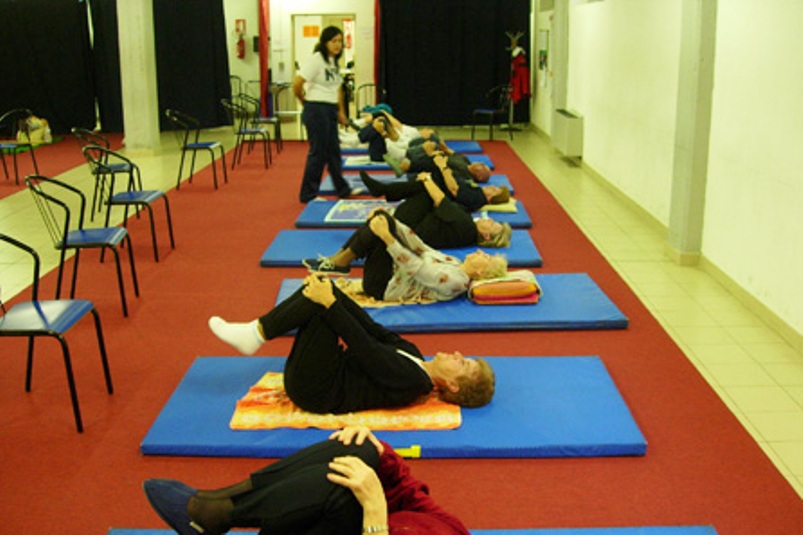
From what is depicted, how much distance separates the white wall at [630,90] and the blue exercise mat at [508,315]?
2.24 meters

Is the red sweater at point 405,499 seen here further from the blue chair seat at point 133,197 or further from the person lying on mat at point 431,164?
the person lying on mat at point 431,164

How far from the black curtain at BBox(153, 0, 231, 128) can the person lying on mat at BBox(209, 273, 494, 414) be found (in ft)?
31.6

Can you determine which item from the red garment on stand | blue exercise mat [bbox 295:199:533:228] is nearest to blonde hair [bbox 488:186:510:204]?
blue exercise mat [bbox 295:199:533:228]

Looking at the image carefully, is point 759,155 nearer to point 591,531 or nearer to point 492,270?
point 492,270

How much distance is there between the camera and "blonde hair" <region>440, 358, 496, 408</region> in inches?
132

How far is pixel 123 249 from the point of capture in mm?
6266

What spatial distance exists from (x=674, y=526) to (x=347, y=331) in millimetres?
1333

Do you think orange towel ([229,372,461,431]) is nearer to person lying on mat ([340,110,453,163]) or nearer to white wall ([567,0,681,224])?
white wall ([567,0,681,224])

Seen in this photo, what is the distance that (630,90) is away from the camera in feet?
25.6

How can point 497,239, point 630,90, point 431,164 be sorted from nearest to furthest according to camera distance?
point 497,239 < point 431,164 < point 630,90

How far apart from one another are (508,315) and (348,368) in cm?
144

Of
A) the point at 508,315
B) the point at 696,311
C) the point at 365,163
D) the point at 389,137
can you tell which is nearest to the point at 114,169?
the point at 389,137

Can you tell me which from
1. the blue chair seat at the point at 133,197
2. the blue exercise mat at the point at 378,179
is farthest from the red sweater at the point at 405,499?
the blue exercise mat at the point at 378,179

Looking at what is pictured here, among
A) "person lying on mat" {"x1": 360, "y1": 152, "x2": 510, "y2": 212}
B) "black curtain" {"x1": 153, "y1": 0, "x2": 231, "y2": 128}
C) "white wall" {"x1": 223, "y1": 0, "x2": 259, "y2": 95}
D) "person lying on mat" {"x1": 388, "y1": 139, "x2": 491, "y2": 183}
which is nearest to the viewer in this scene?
"person lying on mat" {"x1": 360, "y1": 152, "x2": 510, "y2": 212}
